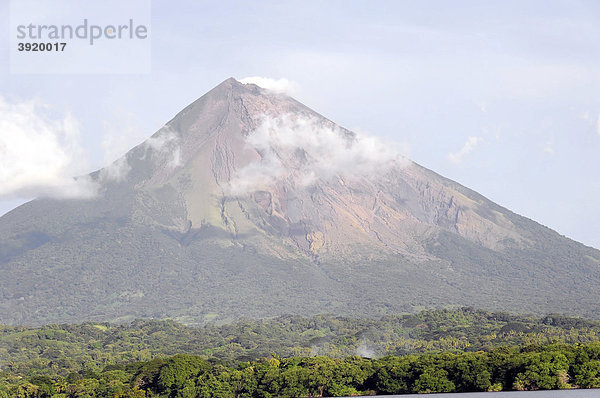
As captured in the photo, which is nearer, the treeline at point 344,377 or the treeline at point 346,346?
the treeline at point 344,377

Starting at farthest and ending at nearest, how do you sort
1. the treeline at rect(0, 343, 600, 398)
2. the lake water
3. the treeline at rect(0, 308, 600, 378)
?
1. the treeline at rect(0, 308, 600, 378)
2. the treeline at rect(0, 343, 600, 398)
3. the lake water

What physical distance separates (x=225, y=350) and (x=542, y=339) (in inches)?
2635

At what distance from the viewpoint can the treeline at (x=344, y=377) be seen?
92375 mm

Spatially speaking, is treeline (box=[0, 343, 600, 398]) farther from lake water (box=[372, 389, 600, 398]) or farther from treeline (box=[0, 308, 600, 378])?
→ treeline (box=[0, 308, 600, 378])

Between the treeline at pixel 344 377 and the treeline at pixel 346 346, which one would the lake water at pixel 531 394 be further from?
the treeline at pixel 346 346

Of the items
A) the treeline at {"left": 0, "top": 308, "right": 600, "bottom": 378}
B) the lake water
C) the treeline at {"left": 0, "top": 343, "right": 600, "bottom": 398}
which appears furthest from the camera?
the treeline at {"left": 0, "top": 308, "right": 600, "bottom": 378}

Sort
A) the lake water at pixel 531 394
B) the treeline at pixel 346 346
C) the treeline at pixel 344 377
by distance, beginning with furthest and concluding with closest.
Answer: the treeline at pixel 346 346 < the treeline at pixel 344 377 < the lake water at pixel 531 394

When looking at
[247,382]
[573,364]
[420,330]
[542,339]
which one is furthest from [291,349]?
[573,364]

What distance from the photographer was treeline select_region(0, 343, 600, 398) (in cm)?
9238

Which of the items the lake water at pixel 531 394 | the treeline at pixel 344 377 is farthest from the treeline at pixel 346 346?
the lake water at pixel 531 394

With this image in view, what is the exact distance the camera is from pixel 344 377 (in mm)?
105188

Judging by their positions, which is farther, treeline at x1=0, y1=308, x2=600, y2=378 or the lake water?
treeline at x1=0, y1=308, x2=600, y2=378

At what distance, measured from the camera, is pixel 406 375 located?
10069 centimetres

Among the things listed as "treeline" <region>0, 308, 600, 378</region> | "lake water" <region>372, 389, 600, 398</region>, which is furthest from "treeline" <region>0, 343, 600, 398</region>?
"treeline" <region>0, 308, 600, 378</region>
